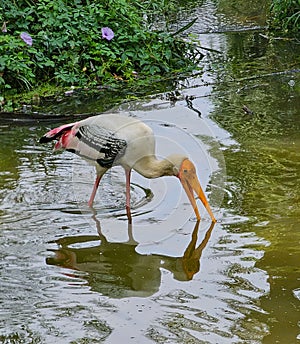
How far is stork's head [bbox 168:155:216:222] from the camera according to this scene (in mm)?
5523

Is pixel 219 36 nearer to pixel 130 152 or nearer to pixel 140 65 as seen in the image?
pixel 140 65

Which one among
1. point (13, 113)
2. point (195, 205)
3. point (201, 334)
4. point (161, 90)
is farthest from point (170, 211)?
point (161, 90)

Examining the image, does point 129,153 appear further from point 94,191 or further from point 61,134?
point 61,134

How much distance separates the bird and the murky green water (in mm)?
244

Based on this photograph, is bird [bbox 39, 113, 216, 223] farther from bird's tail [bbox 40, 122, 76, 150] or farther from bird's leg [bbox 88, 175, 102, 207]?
bird's tail [bbox 40, 122, 76, 150]

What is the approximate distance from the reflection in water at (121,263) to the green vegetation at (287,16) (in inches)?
289

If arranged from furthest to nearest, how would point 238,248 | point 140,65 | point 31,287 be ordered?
point 140,65 → point 238,248 → point 31,287

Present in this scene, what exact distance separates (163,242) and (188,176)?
59 centimetres

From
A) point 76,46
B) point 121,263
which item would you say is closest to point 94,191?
point 121,263

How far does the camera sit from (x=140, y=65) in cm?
966

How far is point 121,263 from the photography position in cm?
488

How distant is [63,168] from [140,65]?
11.3 ft

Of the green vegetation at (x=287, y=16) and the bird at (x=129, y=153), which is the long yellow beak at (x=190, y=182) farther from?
the green vegetation at (x=287, y=16)

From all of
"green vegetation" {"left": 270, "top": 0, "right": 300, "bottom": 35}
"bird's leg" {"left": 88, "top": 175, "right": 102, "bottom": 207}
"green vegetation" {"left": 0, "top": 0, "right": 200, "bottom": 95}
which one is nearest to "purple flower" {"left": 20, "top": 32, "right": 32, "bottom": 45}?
"green vegetation" {"left": 0, "top": 0, "right": 200, "bottom": 95}
